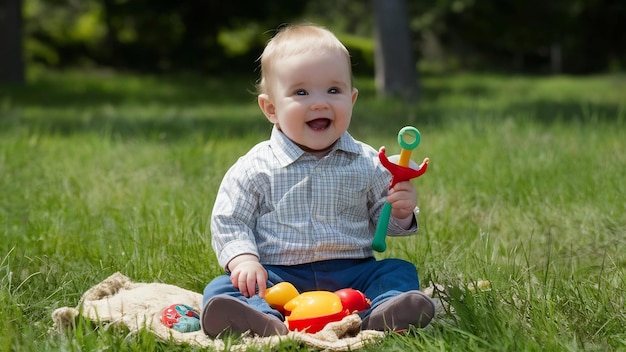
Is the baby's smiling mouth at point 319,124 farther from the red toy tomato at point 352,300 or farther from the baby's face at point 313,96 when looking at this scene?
the red toy tomato at point 352,300

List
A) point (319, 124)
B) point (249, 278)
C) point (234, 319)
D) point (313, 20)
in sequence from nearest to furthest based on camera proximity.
A: point (234, 319)
point (249, 278)
point (319, 124)
point (313, 20)

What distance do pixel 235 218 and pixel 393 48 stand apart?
9565 millimetres

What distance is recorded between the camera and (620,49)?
2831 cm

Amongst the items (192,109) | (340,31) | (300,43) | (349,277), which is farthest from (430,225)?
(340,31)

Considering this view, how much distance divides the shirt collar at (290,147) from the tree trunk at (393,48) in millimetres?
9008

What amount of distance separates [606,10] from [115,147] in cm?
2464

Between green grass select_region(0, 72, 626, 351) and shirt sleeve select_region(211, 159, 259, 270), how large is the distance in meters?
0.38

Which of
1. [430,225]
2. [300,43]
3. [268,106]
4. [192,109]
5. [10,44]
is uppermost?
[300,43]

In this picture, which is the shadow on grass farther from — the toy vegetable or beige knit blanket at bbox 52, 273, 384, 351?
the toy vegetable

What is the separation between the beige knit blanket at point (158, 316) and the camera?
2.29m

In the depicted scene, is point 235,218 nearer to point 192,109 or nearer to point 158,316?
point 158,316

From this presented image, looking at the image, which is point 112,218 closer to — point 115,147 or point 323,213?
point 323,213

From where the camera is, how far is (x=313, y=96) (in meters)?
2.72

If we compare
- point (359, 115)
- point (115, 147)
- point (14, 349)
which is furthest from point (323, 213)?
point (359, 115)
